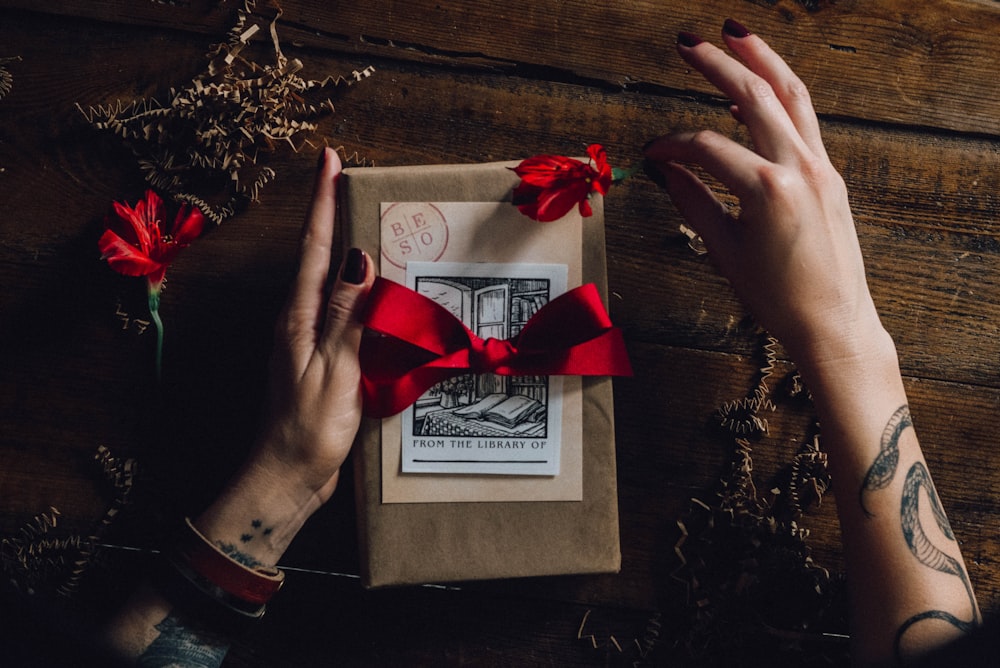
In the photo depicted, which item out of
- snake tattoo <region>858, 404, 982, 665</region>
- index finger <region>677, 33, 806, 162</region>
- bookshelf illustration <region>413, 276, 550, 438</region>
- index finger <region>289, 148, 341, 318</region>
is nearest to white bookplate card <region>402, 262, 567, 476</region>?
bookshelf illustration <region>413, 276, 550, 438</region>

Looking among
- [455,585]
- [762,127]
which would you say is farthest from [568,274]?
[455,585]

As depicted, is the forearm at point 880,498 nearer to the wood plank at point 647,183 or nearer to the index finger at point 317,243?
the wood plank at point 647,183

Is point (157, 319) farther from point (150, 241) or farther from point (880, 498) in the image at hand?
point (880, 498)

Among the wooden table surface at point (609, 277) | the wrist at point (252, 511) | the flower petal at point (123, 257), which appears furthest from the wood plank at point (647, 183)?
the wrist at point (252, 511)

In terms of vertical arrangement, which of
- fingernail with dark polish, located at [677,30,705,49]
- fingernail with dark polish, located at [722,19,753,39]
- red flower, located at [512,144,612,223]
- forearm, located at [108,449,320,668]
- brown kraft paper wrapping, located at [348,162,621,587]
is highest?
fingernail with dark polish, located at [722,19,753,39]

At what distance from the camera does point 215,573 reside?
858 mm

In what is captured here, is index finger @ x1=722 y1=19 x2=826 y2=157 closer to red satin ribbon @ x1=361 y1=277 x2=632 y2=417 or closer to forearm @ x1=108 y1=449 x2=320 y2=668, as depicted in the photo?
red satin ribbon @ x1=361 y1=277 x2=632 y2=417

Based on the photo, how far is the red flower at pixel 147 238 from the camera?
883mm

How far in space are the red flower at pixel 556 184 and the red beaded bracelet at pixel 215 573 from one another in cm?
54

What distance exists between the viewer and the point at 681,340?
1016 millimetres

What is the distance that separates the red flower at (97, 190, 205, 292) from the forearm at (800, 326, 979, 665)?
2.59ft

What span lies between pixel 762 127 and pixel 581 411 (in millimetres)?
396

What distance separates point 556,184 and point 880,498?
1.73 ft

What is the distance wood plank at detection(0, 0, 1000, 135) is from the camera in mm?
992
